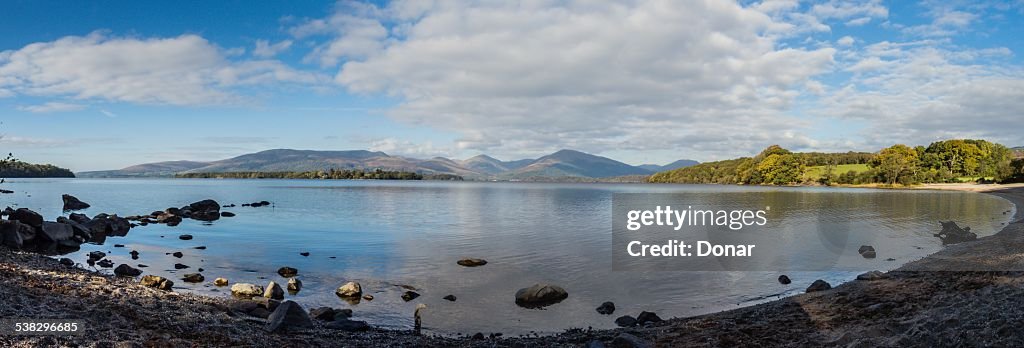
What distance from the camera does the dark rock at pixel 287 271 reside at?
2932 centimetres

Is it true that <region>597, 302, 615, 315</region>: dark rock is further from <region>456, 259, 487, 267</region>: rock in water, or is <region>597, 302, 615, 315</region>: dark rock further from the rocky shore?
<region>456, 259, 487, 267</region>: rock in water

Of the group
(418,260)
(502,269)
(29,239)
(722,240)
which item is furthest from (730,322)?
(29,239)

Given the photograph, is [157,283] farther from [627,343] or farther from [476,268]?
[627,343]

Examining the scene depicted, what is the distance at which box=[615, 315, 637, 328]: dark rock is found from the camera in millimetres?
18906

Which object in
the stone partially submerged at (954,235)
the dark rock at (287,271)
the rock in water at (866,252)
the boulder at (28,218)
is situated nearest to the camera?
the dark rock at (287,271)

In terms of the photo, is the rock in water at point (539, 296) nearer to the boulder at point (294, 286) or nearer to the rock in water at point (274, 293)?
the rock in water at point (274, 293)

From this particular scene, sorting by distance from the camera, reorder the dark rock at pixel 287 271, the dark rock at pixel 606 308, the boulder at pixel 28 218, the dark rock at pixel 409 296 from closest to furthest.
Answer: the dark rock at pixel 606 308 → the dark rock at pixel 409 296 → the dark rock at pixel 287 271 → the boulder at pixel 28 218

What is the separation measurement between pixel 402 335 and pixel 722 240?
114 feet

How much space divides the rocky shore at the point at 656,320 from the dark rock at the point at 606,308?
89.5 inches

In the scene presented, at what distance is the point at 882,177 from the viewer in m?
197

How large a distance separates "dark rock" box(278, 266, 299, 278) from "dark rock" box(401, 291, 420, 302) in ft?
28.5

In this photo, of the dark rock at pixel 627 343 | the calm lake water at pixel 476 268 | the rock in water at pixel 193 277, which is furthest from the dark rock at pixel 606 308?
the rock in water at pixel 193 277

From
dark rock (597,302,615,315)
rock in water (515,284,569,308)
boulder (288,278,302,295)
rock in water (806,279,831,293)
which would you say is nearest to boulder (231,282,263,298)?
boulder (288,278,302,295)

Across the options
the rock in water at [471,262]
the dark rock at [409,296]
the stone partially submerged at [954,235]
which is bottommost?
the dark rock at [409,296]
